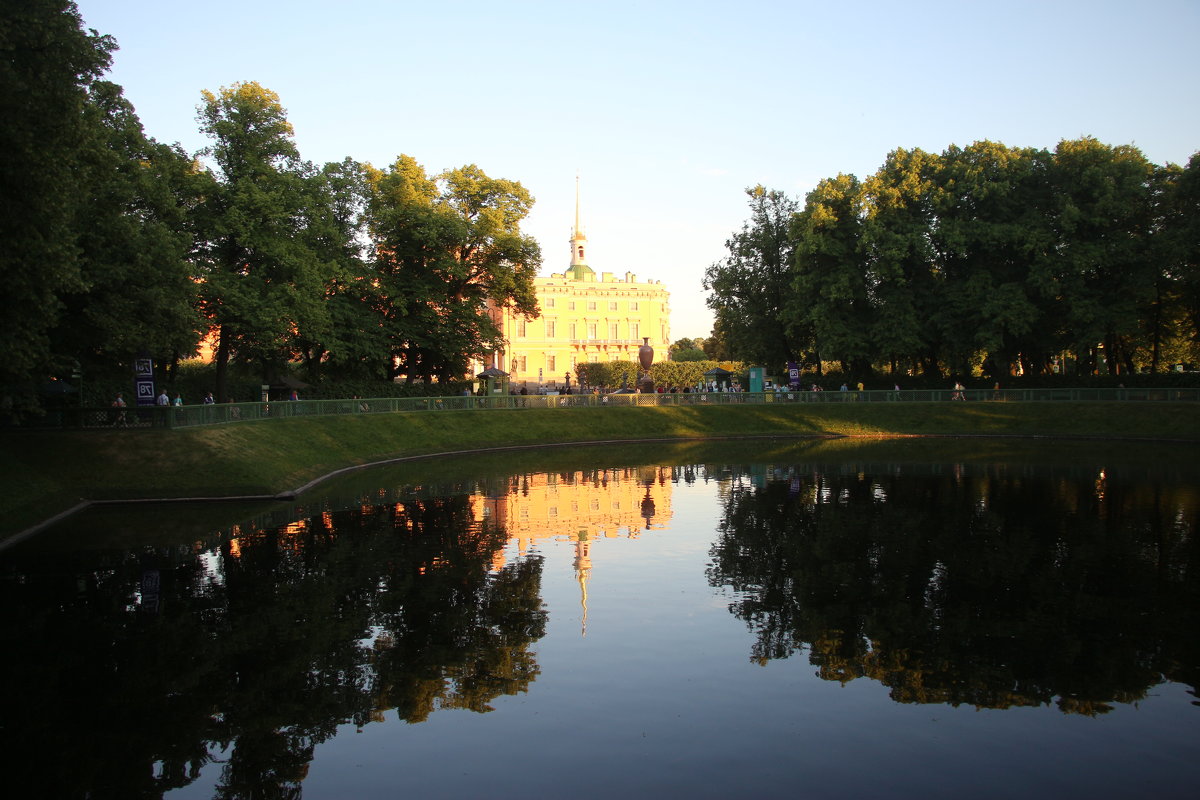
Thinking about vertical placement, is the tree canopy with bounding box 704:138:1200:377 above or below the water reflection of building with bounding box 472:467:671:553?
above

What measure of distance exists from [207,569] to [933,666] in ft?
48.5

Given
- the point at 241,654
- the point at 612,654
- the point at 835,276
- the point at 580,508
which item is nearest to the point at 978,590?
the point at 612,654

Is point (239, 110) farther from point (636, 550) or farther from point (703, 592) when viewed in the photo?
point (703, 592)

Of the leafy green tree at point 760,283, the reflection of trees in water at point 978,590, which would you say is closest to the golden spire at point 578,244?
the leafy green tree at point 760,283

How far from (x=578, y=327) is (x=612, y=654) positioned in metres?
109

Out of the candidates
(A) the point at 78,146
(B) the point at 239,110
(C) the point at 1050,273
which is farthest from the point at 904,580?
(C) the point at 1050,273

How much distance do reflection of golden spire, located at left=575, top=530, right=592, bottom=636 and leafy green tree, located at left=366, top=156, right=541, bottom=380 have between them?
117 feet

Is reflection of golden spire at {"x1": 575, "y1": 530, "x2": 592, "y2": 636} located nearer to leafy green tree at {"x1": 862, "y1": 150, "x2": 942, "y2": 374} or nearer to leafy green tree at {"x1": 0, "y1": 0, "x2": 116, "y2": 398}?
leafy green tree at {"x1": 0, "y1": 0, "x2": 116, "y2": 398}

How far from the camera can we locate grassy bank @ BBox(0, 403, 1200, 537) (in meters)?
30.4

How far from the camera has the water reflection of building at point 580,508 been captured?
23.0 meters

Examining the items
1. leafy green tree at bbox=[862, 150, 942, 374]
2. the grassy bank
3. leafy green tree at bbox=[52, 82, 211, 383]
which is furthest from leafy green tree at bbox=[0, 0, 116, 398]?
leafy green tree at bbox=[862, 150, 942, 374]

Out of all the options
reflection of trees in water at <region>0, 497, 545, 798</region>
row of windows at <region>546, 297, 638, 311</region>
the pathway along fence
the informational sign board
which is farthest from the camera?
row of windows at <region>546, 297, 638, 311</region>

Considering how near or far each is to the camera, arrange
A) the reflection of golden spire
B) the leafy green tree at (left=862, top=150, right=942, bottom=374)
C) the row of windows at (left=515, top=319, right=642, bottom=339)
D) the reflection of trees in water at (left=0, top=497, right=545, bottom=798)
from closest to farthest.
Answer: the reflection of trees in water at (left=0, top=497, right=545, bottom=798), the reflection of golden spire, the leafy green tree at (left=862, top=150, right=942, bottom=374), the row of windows at (left=515, top=319, right=642, bottom=339)

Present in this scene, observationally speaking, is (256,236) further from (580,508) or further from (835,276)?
(835,276)
